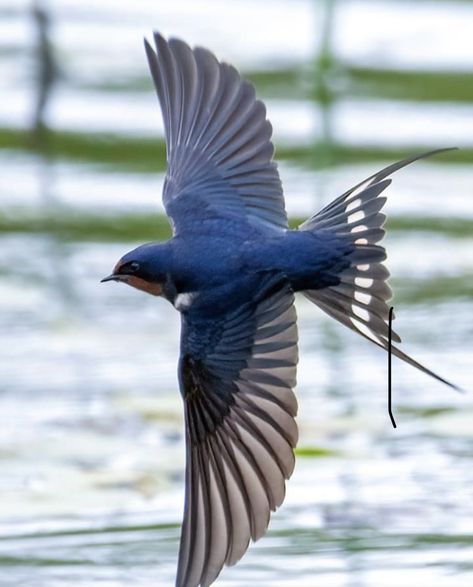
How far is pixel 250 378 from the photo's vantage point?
3492 mm

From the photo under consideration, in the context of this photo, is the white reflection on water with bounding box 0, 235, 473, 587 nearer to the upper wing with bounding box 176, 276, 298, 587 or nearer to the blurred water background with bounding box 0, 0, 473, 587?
the blurred water background with bounding box 0, 0, 473, 587

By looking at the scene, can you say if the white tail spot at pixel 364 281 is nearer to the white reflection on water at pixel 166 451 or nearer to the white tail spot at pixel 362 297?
the white tail spot at pixel 362 297

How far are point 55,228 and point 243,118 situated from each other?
8.98 feet

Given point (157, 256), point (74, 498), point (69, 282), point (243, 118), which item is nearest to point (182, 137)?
point (243, 118)

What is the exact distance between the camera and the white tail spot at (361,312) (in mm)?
3457

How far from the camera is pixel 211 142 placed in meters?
3.79

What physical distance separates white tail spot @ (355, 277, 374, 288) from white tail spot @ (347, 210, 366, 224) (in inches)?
4.3

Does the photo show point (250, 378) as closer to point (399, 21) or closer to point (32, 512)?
point (32, 512)

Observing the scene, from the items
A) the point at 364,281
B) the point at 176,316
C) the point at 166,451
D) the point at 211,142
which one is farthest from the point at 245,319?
the point at 176,316

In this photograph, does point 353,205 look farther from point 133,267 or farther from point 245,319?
point 133,267

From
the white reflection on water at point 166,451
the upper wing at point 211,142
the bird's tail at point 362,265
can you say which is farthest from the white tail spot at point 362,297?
the white reflection on water at point 166,451

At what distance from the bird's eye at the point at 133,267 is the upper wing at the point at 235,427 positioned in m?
0.14

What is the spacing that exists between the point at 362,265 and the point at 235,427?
0.38m

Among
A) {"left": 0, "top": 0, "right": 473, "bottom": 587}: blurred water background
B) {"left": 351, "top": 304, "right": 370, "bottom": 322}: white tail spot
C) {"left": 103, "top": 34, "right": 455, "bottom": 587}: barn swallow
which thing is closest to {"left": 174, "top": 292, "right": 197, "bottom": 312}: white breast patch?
{"left": 103, "top": 34, "right": 455, "bottom": 587}: barn swallow
